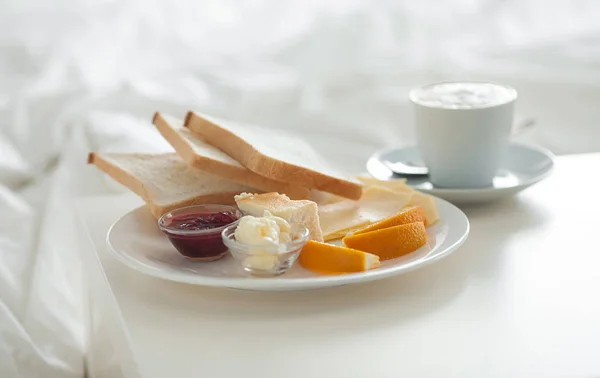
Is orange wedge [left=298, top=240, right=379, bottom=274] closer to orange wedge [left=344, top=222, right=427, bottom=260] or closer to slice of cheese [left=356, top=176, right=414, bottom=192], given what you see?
orange wedge [left=344, top=222, right=427, bottom=260]

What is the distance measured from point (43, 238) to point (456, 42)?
1317 mm

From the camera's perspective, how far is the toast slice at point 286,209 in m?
0.89

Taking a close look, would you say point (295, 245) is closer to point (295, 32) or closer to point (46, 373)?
point (46, 373)

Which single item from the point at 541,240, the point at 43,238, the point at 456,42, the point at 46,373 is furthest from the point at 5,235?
the point at 456,42

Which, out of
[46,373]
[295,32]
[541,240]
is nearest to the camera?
[541,240]

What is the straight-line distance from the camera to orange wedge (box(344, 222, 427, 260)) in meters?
0.89

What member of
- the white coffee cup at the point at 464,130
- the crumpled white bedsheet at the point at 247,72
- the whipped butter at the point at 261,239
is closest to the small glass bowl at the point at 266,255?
the whipped butter at the point at 261,239

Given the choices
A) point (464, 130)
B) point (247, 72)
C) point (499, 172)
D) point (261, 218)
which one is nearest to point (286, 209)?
point (261, 218)

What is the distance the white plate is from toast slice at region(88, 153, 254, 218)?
0.09ft

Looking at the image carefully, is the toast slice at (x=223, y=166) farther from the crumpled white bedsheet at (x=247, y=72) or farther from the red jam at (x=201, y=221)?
the crumpled white bedsheet at (x=247, y=72)

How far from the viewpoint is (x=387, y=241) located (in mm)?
887

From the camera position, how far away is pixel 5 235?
146 cm

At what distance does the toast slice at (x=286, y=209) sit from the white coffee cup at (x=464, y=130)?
0.31m

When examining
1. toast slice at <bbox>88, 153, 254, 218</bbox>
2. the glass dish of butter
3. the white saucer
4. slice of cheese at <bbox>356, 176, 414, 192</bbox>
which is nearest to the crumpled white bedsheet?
toast slice at <bbox>88, 153, 254, 218</bbox>
